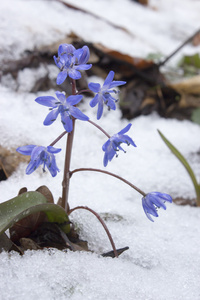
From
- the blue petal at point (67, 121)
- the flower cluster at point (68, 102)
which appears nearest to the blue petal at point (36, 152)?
the flower cluster at point (68, 102)

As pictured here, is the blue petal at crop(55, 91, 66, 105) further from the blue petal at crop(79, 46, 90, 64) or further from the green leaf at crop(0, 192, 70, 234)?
the green leaf at crop(0, 192, 70, 234)

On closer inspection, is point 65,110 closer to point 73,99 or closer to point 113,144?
point 73,99

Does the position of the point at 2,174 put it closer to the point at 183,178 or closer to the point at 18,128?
the point at 18,128

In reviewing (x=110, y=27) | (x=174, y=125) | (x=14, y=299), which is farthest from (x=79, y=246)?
(x=110, y=27)

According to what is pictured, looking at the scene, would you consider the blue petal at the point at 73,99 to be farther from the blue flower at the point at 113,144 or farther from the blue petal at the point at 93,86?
the blue flower at the point at 113,144

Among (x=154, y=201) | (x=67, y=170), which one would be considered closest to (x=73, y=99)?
(x=67, y=170)

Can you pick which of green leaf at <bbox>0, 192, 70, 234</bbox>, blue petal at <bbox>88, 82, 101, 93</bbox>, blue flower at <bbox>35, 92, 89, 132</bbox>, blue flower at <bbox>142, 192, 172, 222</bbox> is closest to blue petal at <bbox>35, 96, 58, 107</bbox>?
blue flower at <bbox>35, 92, 89, 132</bbox>
